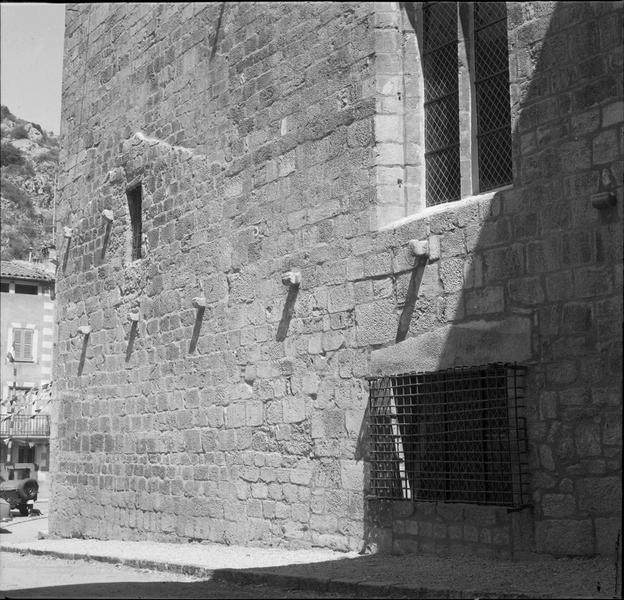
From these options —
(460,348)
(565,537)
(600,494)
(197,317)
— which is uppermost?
(197,317)

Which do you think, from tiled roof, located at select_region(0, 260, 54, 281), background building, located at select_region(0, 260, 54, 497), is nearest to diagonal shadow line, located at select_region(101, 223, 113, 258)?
background building, located at select_region(0, 260, 54, 497)

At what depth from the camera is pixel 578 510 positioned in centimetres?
688

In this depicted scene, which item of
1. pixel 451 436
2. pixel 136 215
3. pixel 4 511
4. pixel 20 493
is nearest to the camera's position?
pixel 451 436

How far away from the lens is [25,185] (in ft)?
251

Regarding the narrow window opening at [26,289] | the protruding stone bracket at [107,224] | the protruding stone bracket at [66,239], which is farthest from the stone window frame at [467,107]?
the narrow window opening at [26,289]

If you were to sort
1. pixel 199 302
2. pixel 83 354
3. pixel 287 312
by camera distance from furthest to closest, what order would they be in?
pixel 83 354 < pixel 199 302 < pixel 287 312

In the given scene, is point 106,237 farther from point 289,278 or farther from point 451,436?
point 451,436

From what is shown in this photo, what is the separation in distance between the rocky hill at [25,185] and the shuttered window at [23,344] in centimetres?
1913

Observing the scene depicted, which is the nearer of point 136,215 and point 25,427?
point 136,215

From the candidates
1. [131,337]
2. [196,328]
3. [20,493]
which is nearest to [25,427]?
[20,493]

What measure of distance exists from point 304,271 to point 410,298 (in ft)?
4.75

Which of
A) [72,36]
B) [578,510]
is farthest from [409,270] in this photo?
[72,36]

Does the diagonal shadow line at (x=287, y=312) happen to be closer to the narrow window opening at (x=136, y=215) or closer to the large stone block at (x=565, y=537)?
the large stone block at (x=565, y=537)

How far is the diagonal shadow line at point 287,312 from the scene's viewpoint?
9.63 m
